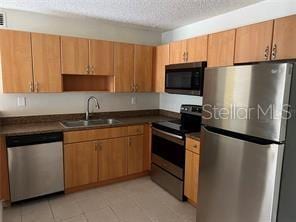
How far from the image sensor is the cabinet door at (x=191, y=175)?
8.39 feet

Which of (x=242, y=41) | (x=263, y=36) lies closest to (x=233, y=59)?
(x=242, y=41)

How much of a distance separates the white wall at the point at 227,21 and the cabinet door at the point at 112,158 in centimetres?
117

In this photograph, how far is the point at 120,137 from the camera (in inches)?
126

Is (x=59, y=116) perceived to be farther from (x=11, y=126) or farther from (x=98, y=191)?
(x=98, y=191)

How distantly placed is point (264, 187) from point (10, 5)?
3.34 m

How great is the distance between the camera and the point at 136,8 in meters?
2.70

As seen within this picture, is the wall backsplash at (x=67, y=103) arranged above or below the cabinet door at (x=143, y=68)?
below

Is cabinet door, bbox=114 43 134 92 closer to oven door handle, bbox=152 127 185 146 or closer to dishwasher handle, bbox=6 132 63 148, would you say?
oven door handle, bbox=152 127 185 146

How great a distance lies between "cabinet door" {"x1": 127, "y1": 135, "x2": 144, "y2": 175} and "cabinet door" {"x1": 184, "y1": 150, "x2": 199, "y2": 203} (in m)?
0.91

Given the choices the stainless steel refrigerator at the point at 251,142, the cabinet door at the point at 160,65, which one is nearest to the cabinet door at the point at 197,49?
the cabinet door at the point at 160,65

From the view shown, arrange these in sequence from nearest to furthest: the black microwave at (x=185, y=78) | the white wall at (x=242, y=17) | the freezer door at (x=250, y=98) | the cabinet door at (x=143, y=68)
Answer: the freezer door at (x=250, y=98) < the white wall at (x=242, y=17) < the black microwave at (x=185, y=78) < the cabinet door at (x=143, y=68)

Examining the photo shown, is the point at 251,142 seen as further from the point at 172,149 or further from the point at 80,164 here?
the point at 80,164

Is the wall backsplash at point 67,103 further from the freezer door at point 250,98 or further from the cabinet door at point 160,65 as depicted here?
the freezer door at point 250,98

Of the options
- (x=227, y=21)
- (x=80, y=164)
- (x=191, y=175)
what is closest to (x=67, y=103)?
(x=80, y=164)
